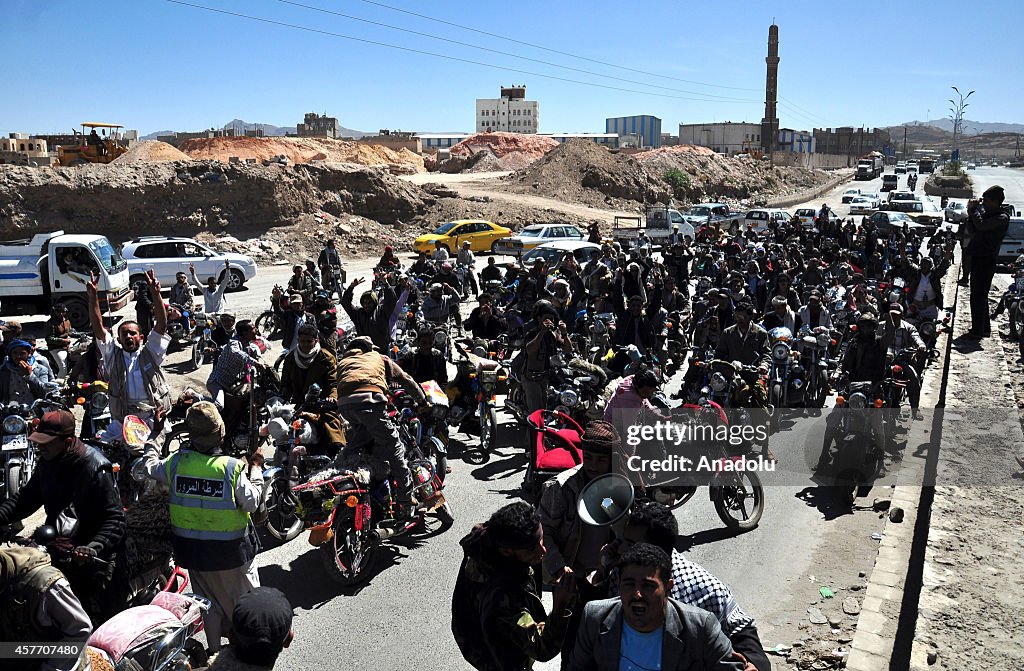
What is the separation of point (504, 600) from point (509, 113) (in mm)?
161737

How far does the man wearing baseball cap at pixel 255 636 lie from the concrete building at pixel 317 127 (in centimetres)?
10880

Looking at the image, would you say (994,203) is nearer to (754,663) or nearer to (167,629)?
(754,663)

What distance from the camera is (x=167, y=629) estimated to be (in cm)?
398

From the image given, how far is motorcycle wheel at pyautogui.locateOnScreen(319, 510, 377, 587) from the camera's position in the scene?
21.5 ft

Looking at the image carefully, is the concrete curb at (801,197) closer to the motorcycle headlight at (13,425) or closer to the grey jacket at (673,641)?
the motorcycle headlight at (13,425)

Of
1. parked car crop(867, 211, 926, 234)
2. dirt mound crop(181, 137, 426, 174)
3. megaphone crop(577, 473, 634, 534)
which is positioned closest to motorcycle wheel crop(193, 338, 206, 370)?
megaphone crop(577, 473, 634, 534)

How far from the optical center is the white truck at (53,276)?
17.5 m

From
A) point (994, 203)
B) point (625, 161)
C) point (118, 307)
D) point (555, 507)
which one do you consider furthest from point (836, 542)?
point (625, 161)

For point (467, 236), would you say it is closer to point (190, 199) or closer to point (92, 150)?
point (190, 199)

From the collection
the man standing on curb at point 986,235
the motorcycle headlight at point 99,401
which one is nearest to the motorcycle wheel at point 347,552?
the motorcycle headlight at point 99,401

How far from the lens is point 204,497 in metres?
5.05

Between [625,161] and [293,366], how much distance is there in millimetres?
58609

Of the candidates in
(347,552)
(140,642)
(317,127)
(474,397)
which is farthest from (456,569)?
(317,127)

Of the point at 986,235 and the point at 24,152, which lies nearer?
the point at 986,235
